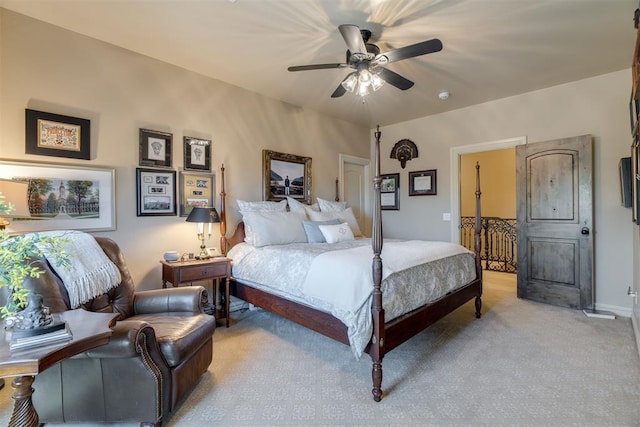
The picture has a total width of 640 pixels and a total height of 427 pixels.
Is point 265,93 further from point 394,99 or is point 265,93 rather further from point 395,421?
point 395,421

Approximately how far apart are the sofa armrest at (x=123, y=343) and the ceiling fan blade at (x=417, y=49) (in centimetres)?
255

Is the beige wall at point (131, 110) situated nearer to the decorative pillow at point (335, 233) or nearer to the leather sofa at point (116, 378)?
the decorative pillow at point (335, 233)

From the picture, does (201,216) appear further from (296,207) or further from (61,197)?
(296,207)

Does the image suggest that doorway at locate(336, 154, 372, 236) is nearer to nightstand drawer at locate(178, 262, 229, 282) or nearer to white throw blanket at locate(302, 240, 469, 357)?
nightstand drawer at locate(178, 262, 229, 282)

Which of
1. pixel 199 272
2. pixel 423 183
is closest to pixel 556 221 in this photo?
pixel 423 183

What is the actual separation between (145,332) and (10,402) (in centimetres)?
119

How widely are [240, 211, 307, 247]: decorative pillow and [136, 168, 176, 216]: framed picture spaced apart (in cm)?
80

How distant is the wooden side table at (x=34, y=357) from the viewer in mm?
1105

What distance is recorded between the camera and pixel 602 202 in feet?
11.8

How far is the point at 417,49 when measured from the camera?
88.3 inches

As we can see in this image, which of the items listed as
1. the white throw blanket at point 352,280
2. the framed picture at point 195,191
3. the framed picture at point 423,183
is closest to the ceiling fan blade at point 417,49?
the white throw blanket at point 352,280

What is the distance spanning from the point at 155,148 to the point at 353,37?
226cm

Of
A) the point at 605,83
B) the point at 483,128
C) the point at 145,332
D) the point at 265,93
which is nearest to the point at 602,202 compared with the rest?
the point at 605,83

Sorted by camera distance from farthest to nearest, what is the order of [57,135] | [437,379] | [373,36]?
[373,36] < [57,135] < [437,379]
